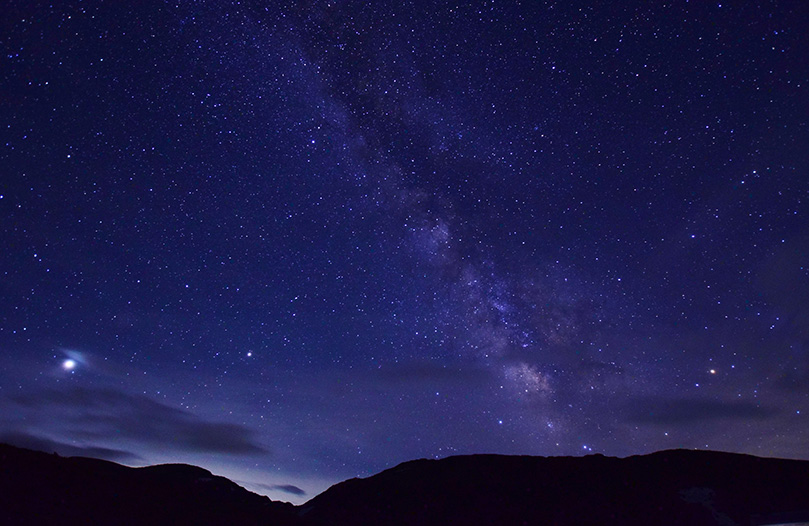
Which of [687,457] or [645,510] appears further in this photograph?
[687,457]

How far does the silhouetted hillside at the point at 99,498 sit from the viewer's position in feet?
46.4

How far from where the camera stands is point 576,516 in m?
21.5

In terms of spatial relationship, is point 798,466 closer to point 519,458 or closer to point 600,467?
point 600,467

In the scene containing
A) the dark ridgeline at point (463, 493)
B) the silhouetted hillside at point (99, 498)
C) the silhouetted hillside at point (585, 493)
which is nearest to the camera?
Result: the silhouetted hillside at point (99, 498)

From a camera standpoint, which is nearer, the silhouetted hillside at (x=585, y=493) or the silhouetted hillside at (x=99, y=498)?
the silhouetted hillside at (x=99, y=498)

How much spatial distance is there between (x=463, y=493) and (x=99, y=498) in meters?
17.1

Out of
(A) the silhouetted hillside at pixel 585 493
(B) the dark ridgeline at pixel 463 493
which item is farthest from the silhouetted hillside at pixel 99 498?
(A) the silhouetted hillside at pixel 585 493

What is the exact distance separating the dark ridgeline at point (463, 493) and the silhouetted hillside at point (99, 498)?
0.13ft

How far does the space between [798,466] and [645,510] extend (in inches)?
313

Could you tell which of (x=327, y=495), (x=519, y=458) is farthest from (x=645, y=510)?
(x=327, y=495)

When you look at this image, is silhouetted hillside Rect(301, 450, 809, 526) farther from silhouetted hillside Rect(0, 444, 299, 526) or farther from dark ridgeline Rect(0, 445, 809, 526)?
silhouetted hillside Rect(0, 444, 299, 526)

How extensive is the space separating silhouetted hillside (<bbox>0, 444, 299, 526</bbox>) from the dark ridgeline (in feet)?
0.13

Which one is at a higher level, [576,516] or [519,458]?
[519,458]

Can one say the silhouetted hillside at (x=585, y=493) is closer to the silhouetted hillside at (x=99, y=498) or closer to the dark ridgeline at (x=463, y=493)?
the dark ridgeline at (x=463, y=493)
